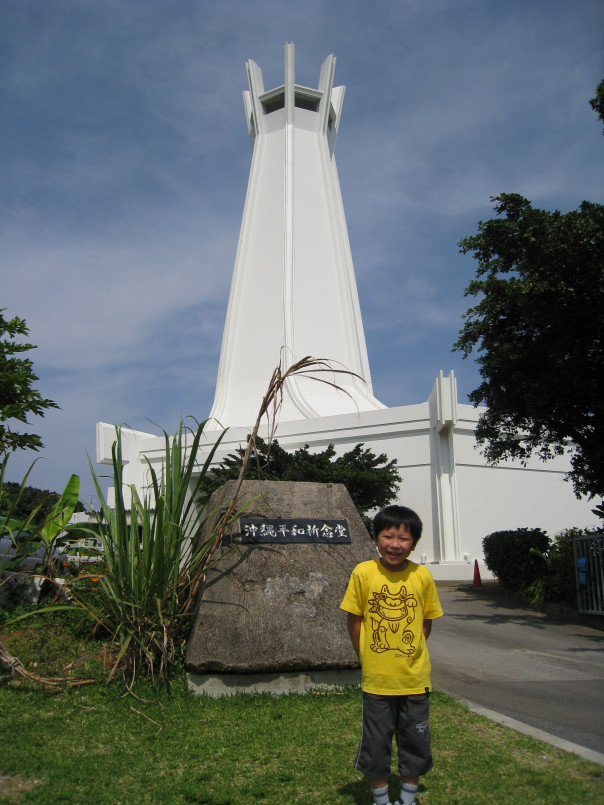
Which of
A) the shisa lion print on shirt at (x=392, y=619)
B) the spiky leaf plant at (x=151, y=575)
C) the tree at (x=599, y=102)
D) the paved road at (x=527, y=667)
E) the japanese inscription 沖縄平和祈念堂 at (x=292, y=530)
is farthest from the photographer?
the tree at (x=599, y=102)

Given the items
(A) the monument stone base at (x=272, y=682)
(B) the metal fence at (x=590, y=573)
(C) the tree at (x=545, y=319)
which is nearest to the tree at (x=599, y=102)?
(C) the tree at (x=545, y=319)

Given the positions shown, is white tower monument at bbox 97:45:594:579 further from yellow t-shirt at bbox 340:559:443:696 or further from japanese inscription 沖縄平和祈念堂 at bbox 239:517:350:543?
yellow t-shirt at bbox 340:559:443:696

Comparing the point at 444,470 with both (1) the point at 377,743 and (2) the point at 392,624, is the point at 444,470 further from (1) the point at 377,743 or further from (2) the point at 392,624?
(1) the point at 377,743

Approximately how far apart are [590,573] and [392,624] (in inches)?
274

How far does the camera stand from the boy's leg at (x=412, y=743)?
8.86 feet

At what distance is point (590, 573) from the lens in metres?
8.78

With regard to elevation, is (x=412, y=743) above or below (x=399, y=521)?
below

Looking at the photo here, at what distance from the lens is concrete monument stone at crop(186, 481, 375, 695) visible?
14.4 feet

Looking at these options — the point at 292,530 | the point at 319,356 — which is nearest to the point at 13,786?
the point at 292,530

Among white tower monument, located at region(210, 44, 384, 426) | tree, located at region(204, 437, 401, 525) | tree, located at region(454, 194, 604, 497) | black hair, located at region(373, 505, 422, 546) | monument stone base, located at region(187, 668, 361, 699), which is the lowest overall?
monument stone base, located at region(187, 668, 361, 699)

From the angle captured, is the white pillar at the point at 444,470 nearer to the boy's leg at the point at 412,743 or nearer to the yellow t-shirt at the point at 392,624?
the yellow t-shirt at the point at 392,624

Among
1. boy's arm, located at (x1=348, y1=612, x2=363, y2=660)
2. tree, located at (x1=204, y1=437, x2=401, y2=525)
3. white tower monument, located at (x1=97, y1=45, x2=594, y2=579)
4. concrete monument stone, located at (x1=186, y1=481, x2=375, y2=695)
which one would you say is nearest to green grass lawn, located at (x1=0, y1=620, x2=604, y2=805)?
concrete monument stone, located at (x1=186, y1=481, x2=375, y2=695)

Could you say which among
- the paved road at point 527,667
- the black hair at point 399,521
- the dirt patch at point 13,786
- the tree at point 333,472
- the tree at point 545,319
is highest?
the tree at point 545,319

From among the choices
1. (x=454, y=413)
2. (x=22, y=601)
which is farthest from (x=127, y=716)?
(x=454, y=413)
